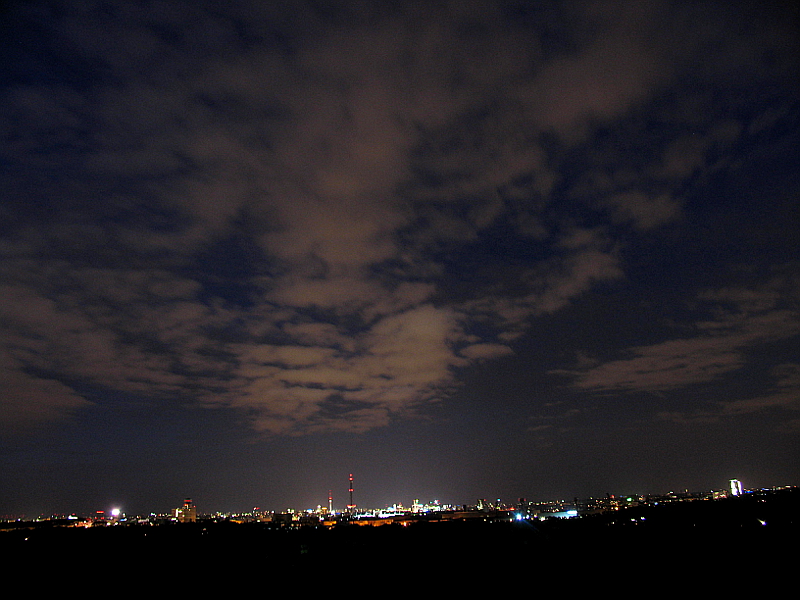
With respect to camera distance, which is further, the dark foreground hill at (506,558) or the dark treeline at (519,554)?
the dark treeline at (519,554)

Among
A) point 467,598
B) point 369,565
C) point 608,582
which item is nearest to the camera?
point 467,598

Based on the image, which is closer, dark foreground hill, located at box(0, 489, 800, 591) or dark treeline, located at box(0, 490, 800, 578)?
dark foreground hill, located at box(0, 489, 800, 591)

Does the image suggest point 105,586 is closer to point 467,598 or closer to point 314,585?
point 314,585

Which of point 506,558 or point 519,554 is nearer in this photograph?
point 506,558

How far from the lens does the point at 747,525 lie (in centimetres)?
8219

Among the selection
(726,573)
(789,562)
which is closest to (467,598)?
(726,573)

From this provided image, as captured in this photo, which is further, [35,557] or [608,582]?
[35,557]

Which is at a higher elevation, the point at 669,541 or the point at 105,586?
the point at 105,586

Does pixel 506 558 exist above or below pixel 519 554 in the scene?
above

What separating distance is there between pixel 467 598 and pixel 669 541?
47.3 metres

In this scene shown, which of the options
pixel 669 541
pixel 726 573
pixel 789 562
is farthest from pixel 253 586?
pixel 669 541

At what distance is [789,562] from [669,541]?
30.6 meters

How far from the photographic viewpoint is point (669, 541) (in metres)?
65.9

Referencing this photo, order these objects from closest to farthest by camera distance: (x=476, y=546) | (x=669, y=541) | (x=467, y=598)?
(x=467, y=598) → (x=669, y=541) → (x=476, y=546)
